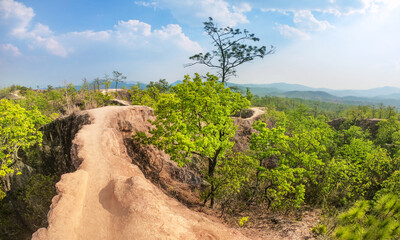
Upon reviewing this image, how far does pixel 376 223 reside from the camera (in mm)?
8750

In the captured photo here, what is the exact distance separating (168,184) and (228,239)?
10.1 metres

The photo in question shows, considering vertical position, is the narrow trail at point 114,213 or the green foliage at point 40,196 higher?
the narrow trail at point 114,213

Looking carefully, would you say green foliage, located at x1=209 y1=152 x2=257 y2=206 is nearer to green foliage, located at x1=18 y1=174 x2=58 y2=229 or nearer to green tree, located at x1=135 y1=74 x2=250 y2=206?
green tree, located at x1=135 y1=74 x2=250 y2=206

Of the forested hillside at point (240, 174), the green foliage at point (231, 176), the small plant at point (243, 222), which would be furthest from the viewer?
the green foliage at point (231, 176)

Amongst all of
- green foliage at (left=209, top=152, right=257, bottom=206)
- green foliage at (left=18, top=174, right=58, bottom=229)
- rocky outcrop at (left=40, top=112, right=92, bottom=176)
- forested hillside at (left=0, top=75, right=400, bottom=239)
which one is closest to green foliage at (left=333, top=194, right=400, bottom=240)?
forested hillside at (left=0, top=75, right=400, bottom=239)

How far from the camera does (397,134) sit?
3850 centimetres

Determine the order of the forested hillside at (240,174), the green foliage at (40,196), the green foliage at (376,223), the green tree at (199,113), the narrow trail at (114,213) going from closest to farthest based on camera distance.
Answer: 1. the narrow trail at (114,213)
2. the green foliage at (376,223)
3. the forested hillside at (240,174)
4. the green tree at (199,113)
5. the green foliage at (40,196)

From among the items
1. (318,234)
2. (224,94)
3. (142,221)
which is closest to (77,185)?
(142,221)

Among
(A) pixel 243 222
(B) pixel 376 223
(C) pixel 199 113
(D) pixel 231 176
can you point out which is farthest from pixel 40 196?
(B) pixel 376 223

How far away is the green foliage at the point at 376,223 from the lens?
323 inches

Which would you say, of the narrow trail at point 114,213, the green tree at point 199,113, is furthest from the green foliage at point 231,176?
the narrow trail at point 114,213

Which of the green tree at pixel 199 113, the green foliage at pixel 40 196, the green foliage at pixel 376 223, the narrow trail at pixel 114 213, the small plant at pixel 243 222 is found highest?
the green tree at pixel 199 113

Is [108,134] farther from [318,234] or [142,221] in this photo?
[318,234]

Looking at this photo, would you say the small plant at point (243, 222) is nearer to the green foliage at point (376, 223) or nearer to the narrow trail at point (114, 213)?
the narrow trail at point (114, 213)
